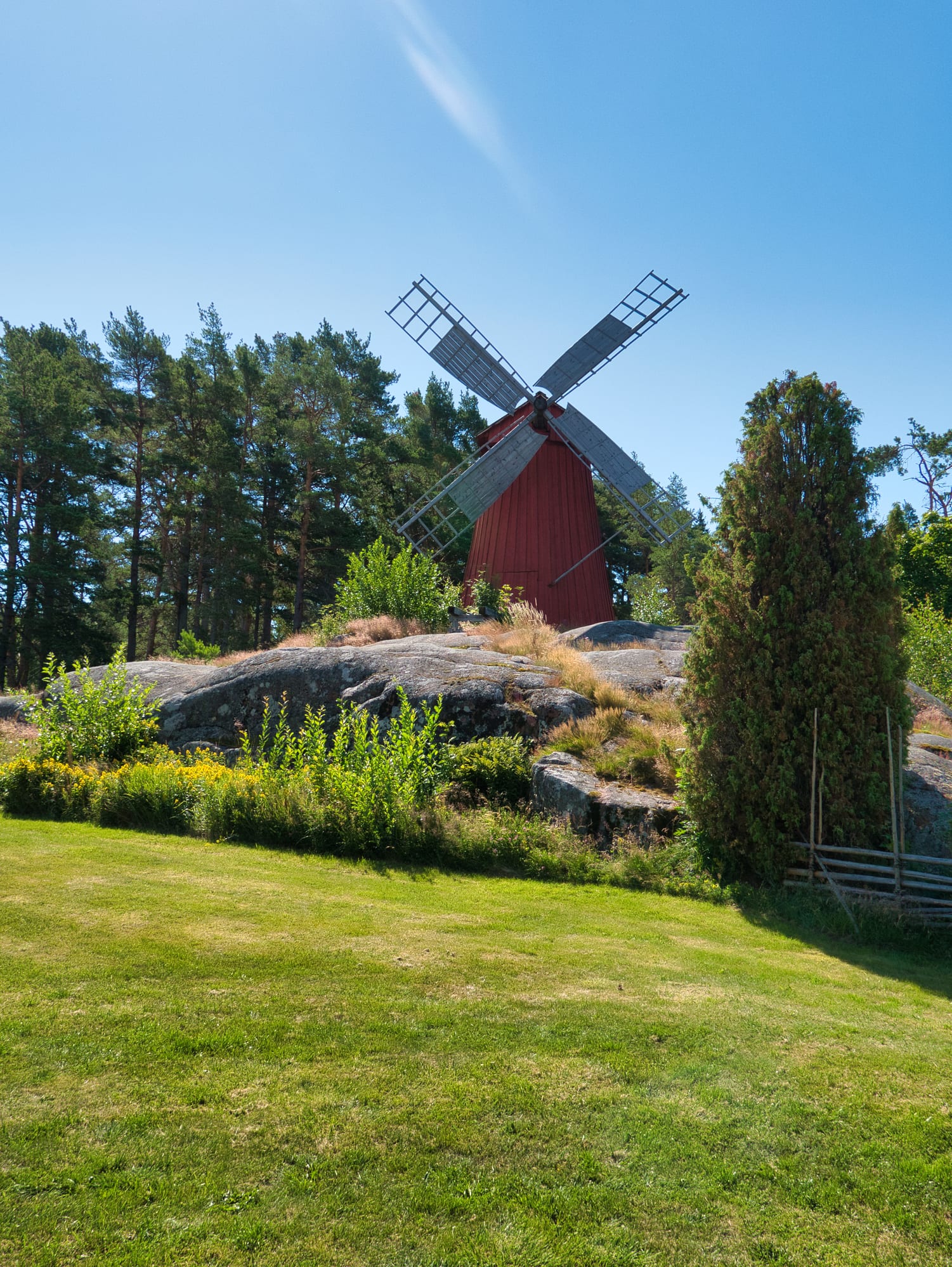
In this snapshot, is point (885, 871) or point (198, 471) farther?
point (198, 471)

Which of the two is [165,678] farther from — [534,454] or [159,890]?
[534,454]

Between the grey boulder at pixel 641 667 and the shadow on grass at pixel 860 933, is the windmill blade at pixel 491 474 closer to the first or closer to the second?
the grey boulder at pixel 641 667

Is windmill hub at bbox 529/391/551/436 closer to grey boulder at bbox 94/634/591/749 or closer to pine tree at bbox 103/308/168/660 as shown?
grey boulder at bbox 94/634/591/749

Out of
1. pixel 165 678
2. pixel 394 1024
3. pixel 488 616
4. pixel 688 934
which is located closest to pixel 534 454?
pixel 488 616

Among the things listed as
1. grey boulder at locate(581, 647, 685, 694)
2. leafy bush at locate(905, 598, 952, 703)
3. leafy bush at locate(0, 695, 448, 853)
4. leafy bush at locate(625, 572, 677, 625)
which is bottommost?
leafy bush at locate(0, 695, 448, 853)

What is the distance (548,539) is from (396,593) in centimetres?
516

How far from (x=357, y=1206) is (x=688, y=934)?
168 inches

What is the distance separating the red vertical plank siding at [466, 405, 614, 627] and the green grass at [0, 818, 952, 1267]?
49.0 ft

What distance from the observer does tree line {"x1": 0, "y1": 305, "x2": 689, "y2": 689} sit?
1064 inches

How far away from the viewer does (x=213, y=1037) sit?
3473 millimetres

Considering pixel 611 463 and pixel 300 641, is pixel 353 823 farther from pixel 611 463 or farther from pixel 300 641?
pixel 611 463

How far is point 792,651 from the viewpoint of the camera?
7.84m

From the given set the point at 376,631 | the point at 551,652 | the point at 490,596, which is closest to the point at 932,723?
the point at 551,652

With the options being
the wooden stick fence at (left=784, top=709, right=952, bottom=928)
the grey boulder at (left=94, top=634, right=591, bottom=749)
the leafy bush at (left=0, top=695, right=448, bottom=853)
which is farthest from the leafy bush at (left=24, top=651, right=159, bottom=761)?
the wooden stick fence at (left=784, top=709, right=952, bottom=928)
